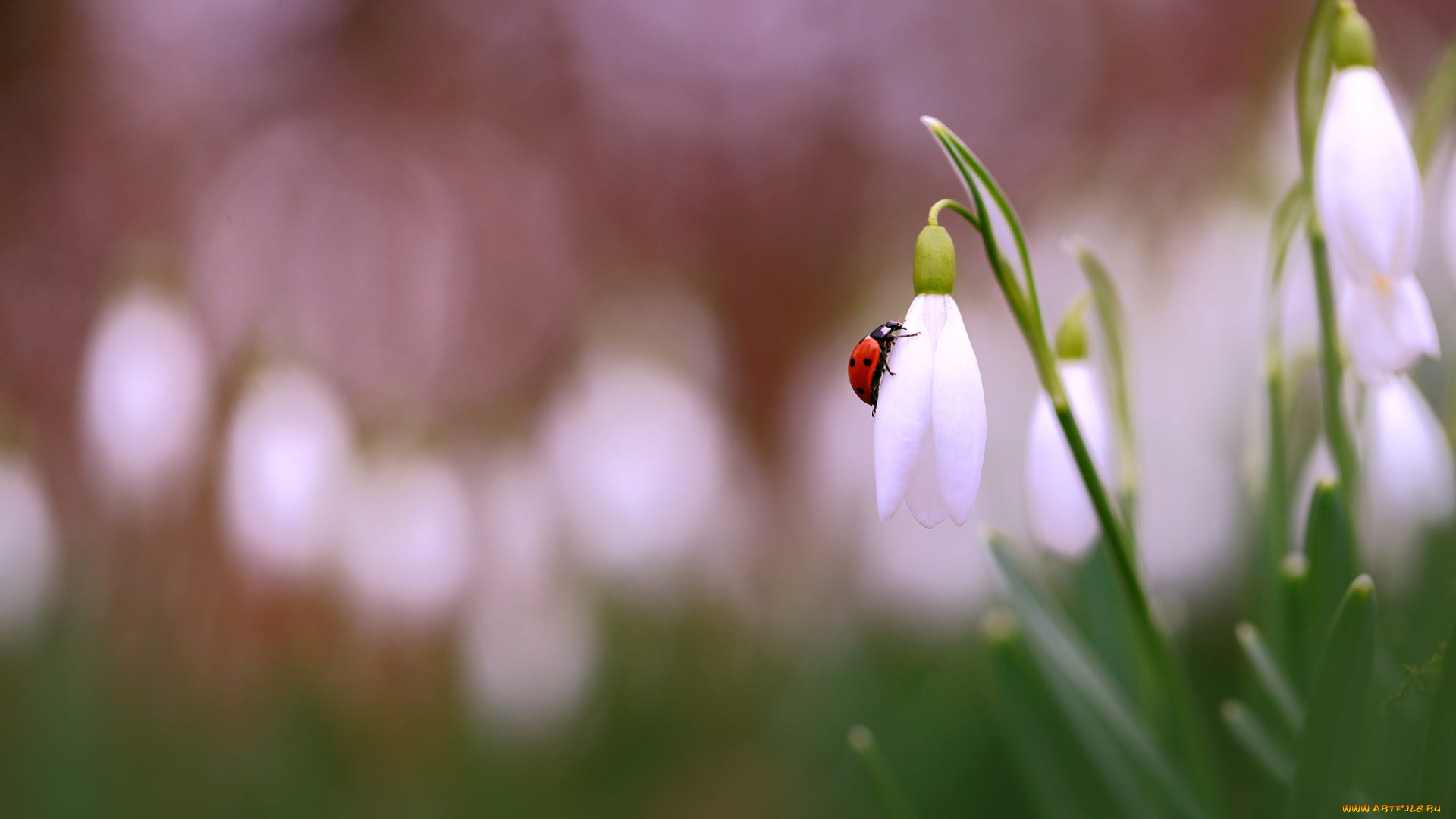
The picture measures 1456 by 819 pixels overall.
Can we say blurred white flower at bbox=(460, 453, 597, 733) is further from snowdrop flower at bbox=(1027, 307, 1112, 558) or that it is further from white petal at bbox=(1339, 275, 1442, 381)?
white petal at bbox=(1339, 275, 1442, 381)

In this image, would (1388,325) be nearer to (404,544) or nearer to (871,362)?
(871,362)

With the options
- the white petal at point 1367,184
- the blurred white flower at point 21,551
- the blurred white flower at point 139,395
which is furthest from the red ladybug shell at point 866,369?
the blurred white flower at point 21,551

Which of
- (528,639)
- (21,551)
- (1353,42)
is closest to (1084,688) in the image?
Result: (1353,42)

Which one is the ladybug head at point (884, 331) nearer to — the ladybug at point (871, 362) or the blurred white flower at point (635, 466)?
the ladybug at point (871, 362)

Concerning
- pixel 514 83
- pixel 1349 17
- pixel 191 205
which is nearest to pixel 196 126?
pixel 191 205

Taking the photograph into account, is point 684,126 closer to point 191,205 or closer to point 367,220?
point 367,220

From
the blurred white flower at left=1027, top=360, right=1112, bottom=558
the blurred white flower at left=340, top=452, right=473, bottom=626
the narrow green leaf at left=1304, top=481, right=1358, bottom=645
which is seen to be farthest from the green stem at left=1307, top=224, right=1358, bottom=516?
the blurred white flower at left=340, top=452, right=473, bottom=626
